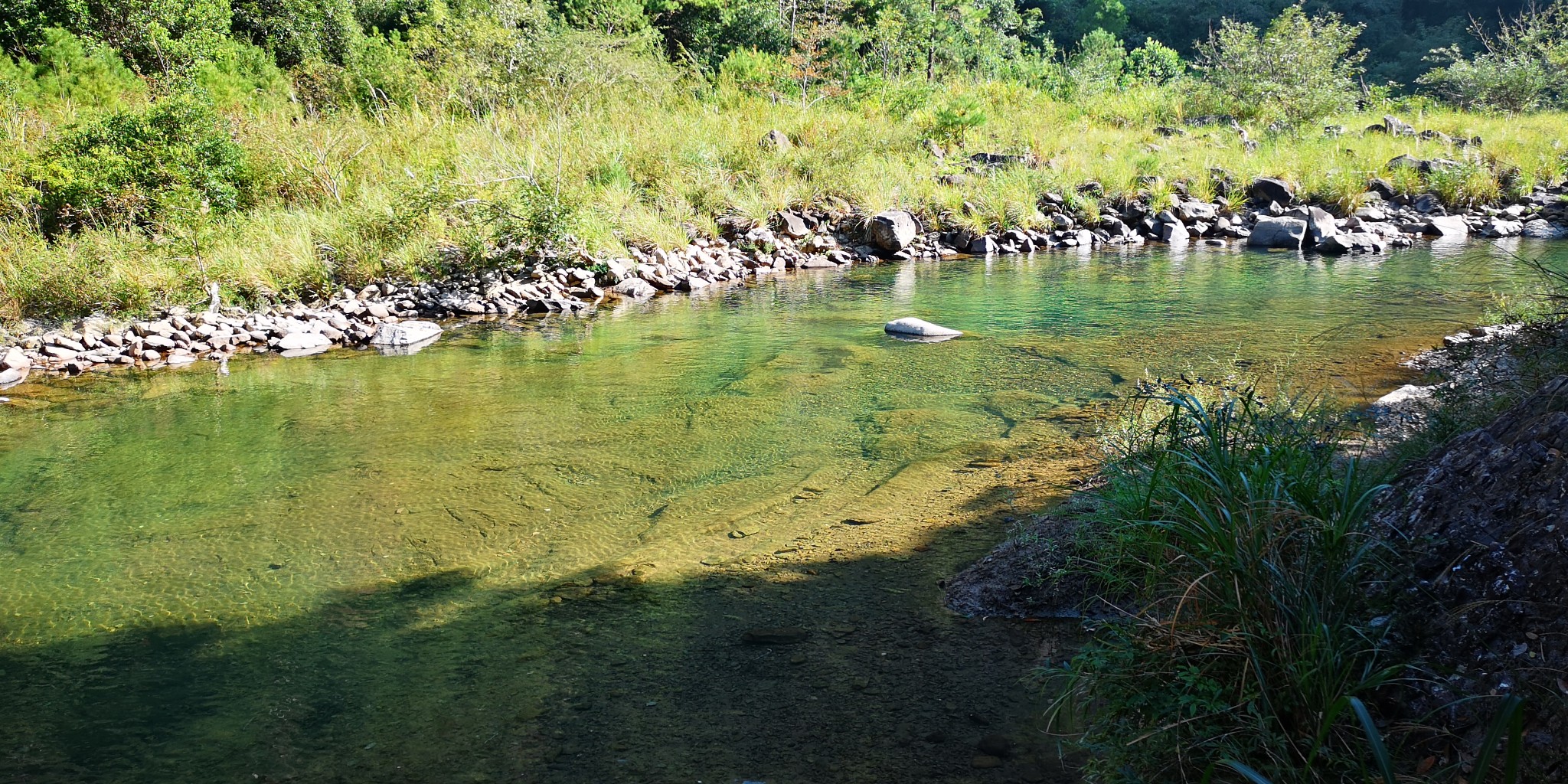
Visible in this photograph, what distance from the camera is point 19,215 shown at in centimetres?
945

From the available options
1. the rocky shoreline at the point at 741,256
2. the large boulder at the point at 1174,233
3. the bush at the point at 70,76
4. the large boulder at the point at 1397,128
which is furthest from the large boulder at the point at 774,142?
the large boulder at the point at 1397,128

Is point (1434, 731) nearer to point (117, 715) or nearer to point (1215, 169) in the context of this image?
point (117, 715)

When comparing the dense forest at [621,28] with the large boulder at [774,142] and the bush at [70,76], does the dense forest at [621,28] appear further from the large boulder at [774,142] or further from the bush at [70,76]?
the large boulder at [774,142]

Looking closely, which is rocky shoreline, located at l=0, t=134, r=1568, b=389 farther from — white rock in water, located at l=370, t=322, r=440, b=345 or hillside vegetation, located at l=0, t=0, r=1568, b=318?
hillside vegetation, located at l=0, t=0, r=1568, b=318

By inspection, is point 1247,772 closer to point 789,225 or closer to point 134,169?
point 134,169

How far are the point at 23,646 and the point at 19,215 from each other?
339 inches

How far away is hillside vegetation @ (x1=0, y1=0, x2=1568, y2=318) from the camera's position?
31.9 feet

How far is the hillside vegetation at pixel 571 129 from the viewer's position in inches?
382

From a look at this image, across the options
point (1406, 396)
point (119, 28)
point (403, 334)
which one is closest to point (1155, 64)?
point (119, 28)

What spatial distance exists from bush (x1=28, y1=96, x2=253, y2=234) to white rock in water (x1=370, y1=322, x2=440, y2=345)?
123 inches

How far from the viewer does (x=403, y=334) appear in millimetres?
8445

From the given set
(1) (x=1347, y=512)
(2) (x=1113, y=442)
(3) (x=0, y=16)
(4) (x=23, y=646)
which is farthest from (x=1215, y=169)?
(3) (x=0, y=16)

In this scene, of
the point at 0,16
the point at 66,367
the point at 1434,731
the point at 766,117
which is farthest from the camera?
the point at 0,16

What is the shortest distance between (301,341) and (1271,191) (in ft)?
48.1
